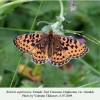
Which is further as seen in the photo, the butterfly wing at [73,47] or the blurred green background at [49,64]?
the blurred green background at [49,64]

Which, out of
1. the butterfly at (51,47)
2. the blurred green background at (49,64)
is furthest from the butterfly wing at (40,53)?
the blurred green background at (49,64)

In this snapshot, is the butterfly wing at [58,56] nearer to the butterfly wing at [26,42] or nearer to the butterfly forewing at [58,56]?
the butterfly forewing at [58,56]

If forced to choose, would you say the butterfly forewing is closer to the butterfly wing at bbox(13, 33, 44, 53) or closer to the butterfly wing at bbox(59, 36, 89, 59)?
the butterfly wing at bbox(59, 36, 89, 59)

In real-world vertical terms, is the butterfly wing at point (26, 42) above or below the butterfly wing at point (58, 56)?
above

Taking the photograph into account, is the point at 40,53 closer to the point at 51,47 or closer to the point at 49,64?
the point at 51,47

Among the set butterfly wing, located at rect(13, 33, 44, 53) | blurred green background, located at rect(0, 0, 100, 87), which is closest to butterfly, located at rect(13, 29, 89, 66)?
butterfly wing, located at rect(13, 33, 44, 53)

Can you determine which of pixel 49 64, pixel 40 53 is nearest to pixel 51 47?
pixel 40 53
